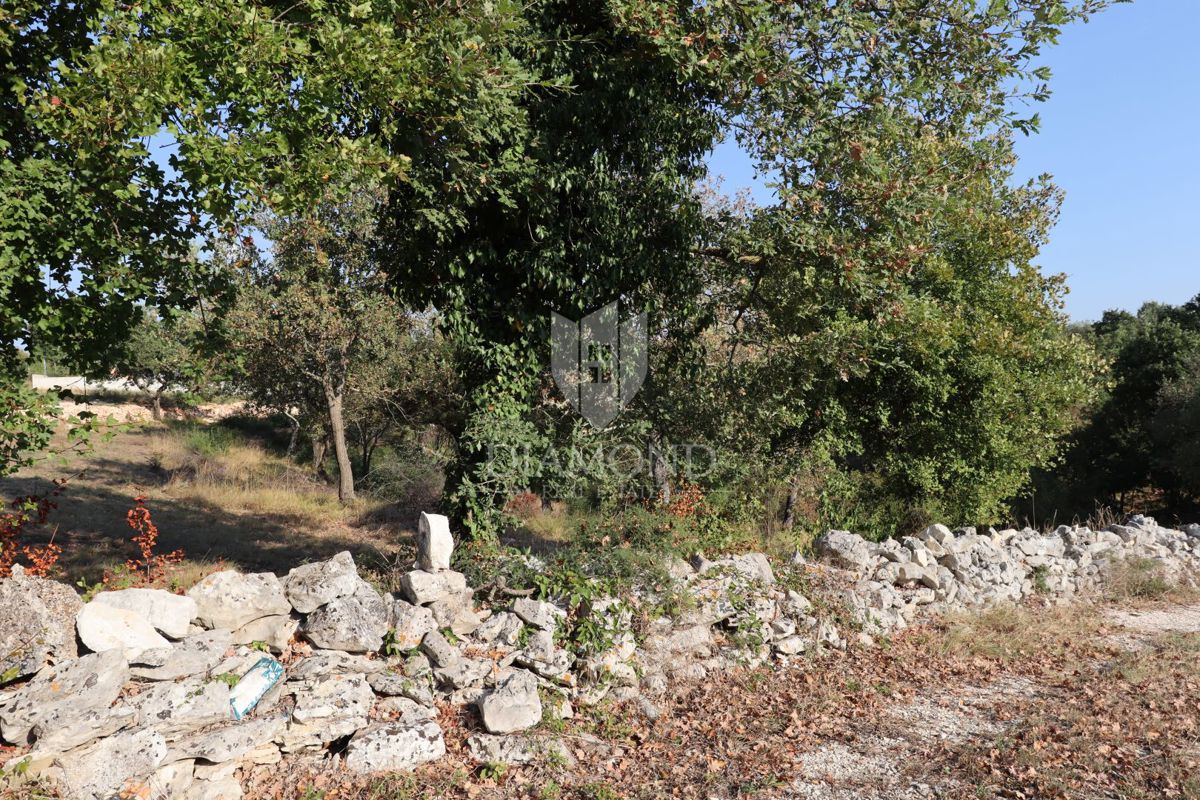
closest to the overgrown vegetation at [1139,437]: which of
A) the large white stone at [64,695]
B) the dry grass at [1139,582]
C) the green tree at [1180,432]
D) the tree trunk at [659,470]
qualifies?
the green tree at [1180,432]

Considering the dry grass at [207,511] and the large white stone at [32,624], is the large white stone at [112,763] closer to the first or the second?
the large white stone at [32,624]

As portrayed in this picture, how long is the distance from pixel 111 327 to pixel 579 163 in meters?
4.78

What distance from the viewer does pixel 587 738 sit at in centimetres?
613

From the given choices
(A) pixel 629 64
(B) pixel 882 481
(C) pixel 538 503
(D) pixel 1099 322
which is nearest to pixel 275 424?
(C) pixel 538 503

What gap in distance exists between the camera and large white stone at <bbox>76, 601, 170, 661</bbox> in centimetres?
517

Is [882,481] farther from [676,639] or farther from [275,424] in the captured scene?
[275,424]

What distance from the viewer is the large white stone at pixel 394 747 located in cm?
536

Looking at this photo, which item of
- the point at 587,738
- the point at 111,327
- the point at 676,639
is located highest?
the point at 111,327

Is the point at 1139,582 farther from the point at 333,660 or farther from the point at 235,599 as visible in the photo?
the point at 235,599

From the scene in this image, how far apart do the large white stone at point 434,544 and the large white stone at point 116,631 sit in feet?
6.98

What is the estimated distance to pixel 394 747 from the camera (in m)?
5.43

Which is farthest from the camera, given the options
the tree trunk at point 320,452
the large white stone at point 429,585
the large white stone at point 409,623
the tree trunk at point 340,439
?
the tree trunk at point 320,452

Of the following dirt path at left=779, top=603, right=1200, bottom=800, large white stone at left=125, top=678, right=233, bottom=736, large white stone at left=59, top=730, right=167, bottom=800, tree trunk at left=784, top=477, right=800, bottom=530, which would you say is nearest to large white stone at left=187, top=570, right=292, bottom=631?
large white stone at left=125, top=678, right=233, bottom=736

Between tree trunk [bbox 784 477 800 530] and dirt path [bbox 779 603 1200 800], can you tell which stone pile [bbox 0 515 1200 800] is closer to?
dirt path [bbox 779 603 1200 800]
